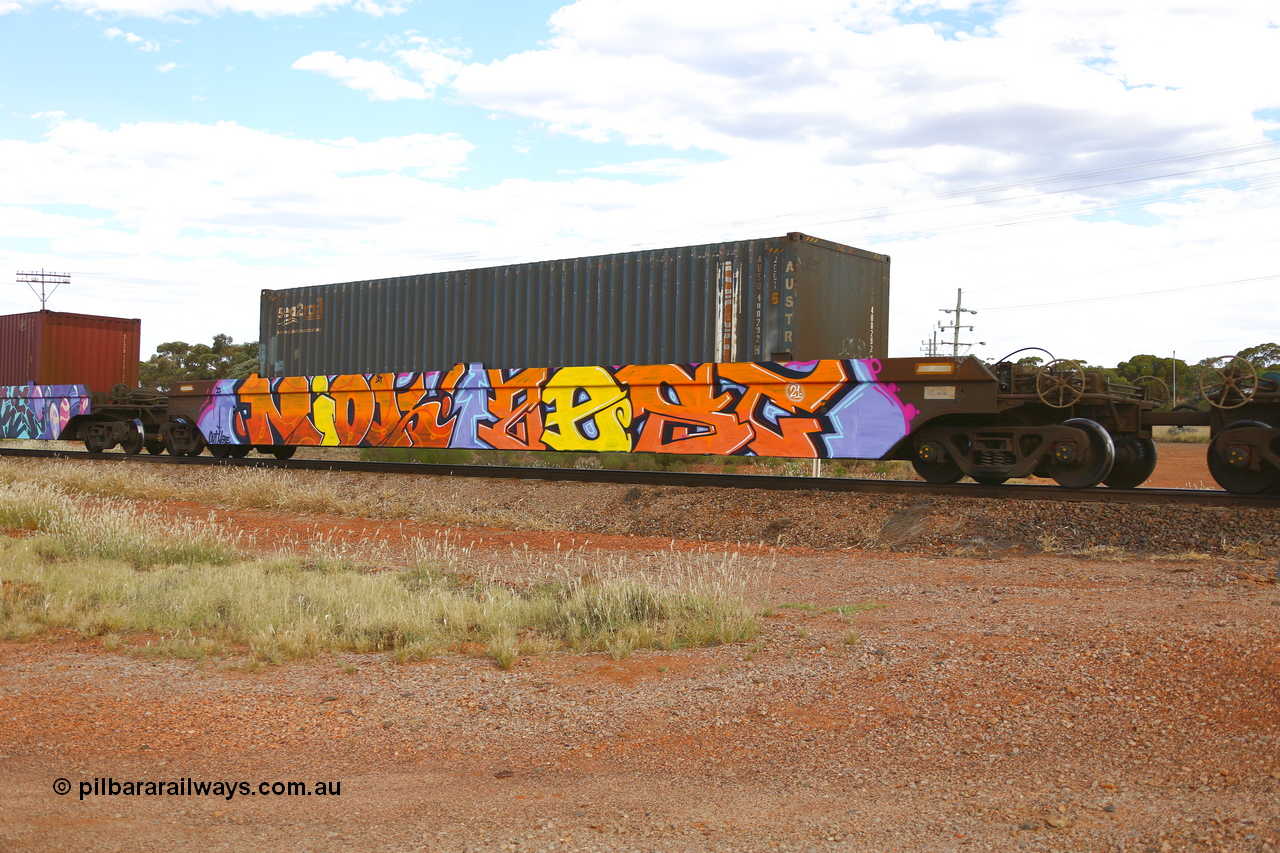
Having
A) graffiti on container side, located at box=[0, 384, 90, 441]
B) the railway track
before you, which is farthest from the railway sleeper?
graffiti on container side, located at box=[0, 384, 90, 441]

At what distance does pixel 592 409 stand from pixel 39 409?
16069 millimetres

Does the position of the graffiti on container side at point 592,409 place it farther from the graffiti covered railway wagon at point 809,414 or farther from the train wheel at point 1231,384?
the train wheel at point 1231,384

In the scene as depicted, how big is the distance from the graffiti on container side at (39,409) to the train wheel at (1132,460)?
68.5 feet

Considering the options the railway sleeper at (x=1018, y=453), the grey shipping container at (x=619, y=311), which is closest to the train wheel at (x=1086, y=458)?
the railway sleeper at (x=1018, y=453)

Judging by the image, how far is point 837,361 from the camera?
12273mm

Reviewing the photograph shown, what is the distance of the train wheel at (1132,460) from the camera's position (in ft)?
37.2

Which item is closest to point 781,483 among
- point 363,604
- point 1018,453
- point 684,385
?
point 684,385

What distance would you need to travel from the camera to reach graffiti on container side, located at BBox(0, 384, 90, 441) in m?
21.9

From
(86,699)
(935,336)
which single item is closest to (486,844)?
(86,699)

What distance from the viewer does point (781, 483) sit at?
511 inches

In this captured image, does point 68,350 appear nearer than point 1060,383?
No

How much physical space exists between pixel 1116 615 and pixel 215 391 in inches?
706

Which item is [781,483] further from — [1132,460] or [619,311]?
[1132,460]

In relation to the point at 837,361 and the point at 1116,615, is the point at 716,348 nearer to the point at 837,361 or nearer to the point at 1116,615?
the point at 837,361
